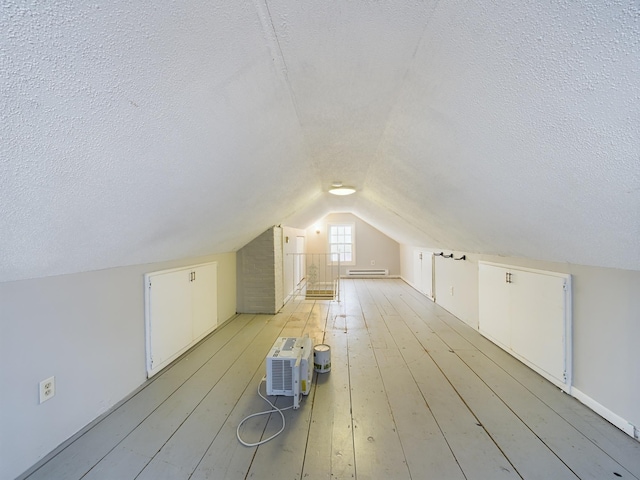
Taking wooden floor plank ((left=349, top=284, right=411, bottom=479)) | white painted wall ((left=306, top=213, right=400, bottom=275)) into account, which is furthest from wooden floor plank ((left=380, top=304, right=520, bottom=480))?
white painted wall ((left=306, top=213, right=400, bottom=275))

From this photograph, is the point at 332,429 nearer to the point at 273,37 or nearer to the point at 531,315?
the point at 531,315

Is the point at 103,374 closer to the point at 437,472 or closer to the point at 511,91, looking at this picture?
the point at 437,472

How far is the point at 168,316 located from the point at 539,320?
3.23m

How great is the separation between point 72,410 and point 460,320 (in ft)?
13.7

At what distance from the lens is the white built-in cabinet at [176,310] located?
7.97 feet

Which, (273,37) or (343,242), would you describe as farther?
(343,242)

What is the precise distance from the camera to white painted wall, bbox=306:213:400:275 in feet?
27.9

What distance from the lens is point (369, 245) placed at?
8602 millimetres

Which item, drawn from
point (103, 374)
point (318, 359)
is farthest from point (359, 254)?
point (103, 374)

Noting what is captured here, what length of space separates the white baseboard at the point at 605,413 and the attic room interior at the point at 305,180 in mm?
16

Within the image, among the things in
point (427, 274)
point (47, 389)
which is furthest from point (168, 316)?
point (427, 274)

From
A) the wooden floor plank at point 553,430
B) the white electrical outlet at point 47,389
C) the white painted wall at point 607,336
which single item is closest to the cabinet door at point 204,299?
the white electrical outlet at point 47,389

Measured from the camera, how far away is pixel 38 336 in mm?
1540

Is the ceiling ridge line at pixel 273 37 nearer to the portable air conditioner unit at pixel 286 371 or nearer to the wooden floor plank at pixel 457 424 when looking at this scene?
the portable air conditioner unit at pixel 286 371
